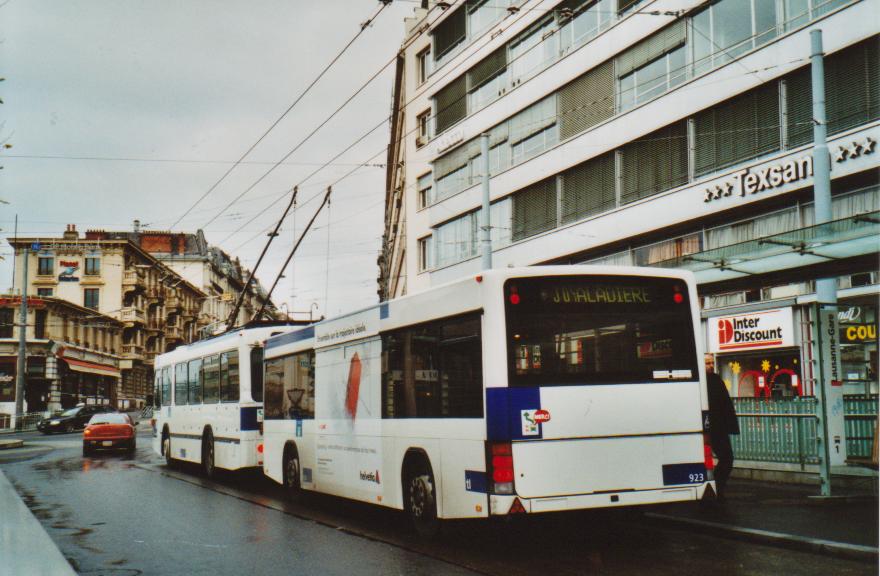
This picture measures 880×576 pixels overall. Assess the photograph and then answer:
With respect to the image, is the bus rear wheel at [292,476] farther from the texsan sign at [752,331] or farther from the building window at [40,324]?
the building window at [40,324]

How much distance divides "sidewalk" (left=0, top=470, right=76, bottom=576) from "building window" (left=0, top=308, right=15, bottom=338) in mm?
57813

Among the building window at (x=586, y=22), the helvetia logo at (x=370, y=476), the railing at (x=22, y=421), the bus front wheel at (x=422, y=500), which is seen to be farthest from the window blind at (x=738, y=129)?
the railing at (x=22, y=421)

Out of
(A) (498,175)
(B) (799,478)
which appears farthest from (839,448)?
(A) (498,175)

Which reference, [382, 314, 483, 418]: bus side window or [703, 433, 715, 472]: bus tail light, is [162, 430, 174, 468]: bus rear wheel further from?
[703, 433, 715, 472]: bus tail light

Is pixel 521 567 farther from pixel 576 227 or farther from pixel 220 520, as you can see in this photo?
pixel 576 227

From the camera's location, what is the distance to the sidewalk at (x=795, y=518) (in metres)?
8.66

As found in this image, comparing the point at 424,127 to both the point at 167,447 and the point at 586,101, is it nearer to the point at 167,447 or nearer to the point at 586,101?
the point at 586,101

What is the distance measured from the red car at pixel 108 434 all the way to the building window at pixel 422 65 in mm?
20385

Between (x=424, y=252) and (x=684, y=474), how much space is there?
32097 millimetres

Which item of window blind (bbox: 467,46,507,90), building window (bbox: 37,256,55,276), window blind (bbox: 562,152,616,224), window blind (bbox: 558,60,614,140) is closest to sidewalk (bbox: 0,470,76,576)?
window blind (bbox: 562,152,616,224)

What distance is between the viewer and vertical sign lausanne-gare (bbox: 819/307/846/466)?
11.9m

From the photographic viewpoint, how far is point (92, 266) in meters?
78.7

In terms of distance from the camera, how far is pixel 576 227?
96.2ft

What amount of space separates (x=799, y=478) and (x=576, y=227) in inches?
638
